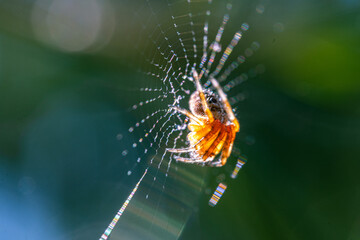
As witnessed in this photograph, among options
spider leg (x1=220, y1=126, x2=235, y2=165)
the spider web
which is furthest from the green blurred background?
spider leg (x1=220, y1=126, x2=235, y2=165)

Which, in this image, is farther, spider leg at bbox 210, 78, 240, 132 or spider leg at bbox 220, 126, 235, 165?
spider leg at bbox 220, 126, 235, 165

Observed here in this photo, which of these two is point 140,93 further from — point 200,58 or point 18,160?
point 18,160

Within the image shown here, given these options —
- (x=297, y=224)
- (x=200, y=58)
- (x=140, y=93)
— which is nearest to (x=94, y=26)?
(x=140, y=93)

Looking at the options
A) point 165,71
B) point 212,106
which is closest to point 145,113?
point 165,71

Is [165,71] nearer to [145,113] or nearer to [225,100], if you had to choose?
[145,113]

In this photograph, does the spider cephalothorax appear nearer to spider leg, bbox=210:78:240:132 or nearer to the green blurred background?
spider leg, bbox=210:78:240:132

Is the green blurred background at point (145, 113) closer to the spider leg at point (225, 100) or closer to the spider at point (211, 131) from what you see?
the spider at point (211, 131)
